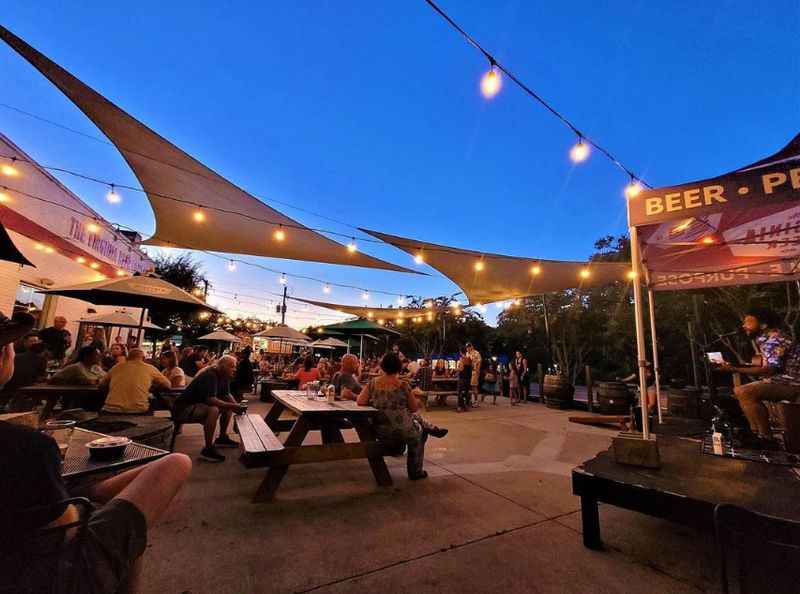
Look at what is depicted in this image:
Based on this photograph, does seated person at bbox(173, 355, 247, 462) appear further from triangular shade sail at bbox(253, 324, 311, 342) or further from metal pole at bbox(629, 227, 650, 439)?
triangular shade sail at bbox(253, 324, 311, 342)

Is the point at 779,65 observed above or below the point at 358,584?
above

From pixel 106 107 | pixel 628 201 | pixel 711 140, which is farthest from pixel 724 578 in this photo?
pixel 711 140

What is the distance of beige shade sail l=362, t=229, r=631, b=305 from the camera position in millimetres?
6709

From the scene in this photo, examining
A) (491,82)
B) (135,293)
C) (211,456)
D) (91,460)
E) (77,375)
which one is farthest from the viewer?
(135,293)

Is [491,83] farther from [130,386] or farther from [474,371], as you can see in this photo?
[474,371]

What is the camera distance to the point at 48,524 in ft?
3.21

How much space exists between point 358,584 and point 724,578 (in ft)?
4.91

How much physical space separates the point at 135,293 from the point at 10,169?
4265mm

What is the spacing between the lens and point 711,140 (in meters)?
21.2

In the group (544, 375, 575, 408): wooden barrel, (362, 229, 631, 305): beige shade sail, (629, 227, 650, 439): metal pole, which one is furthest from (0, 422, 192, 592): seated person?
(544, 375, 575, 408): wooden barrel

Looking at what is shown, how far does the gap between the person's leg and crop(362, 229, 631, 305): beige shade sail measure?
518 centimetres

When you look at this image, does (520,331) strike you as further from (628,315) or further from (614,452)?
(614,452)

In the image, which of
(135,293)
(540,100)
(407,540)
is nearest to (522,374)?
(540,100)

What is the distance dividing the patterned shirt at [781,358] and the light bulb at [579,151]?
272 cm
